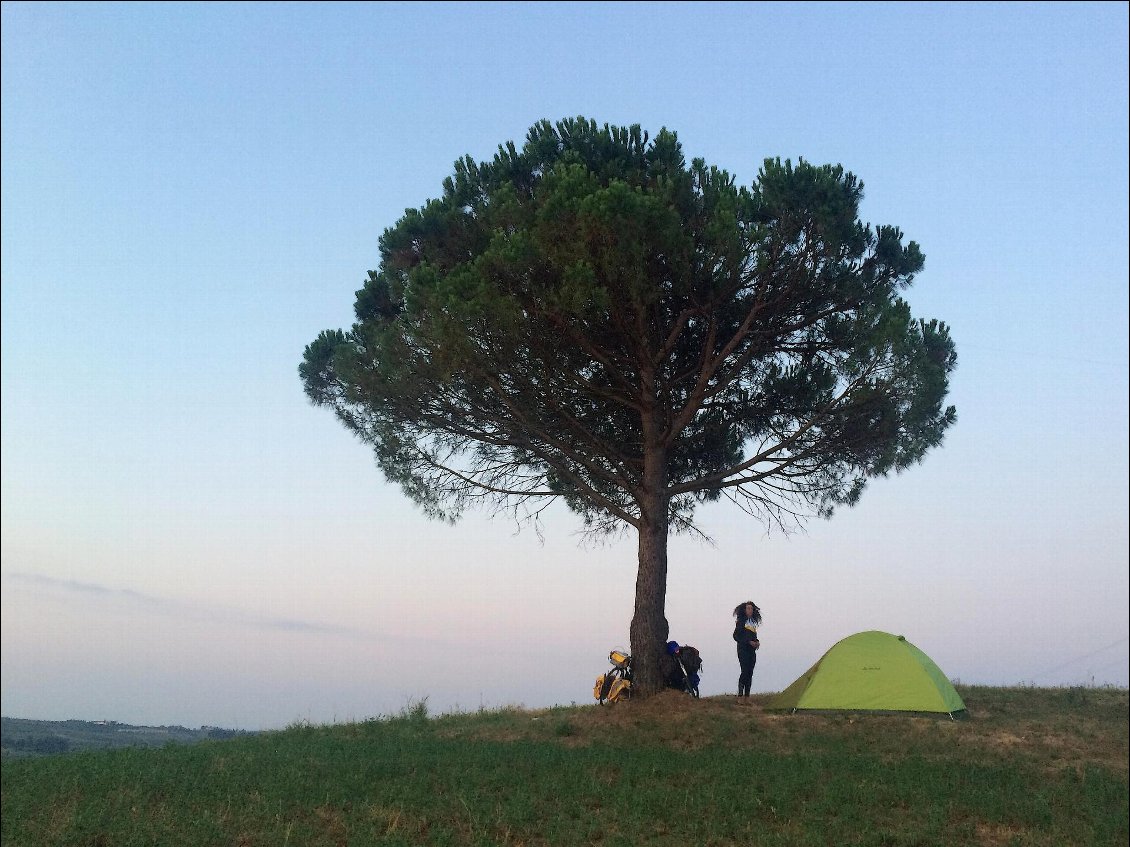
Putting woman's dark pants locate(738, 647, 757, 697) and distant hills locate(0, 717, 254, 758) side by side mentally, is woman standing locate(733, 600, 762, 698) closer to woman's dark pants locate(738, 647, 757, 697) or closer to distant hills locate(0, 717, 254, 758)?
woman's dark pants locate(738, 647, 757, 697)

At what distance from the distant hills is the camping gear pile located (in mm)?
7093

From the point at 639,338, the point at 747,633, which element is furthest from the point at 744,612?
the point at 639,338

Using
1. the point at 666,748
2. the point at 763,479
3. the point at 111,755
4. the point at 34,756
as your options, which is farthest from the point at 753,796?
the point at 34,756

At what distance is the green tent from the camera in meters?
16.9

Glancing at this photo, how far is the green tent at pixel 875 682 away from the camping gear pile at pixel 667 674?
1542 millimetres

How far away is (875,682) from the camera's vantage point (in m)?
17.2

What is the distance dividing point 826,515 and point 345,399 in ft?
34.3

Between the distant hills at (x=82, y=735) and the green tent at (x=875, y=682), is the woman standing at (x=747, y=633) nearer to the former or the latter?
the green tent at (x=875, y=682)

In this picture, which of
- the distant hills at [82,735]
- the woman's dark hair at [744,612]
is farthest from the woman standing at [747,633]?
the distant hills at [82,735]

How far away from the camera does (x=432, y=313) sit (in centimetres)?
1711

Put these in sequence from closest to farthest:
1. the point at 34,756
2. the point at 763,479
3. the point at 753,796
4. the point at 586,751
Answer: the point at 753,796
the point at 586,751
the point at 34,756
the point at 763,479

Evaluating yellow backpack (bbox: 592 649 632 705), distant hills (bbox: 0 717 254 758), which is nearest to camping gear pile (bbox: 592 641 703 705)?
yellow backpack (bbox: 592 649 632 705)

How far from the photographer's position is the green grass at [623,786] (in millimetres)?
10672

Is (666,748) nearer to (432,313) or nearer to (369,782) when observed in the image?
(369,782)
